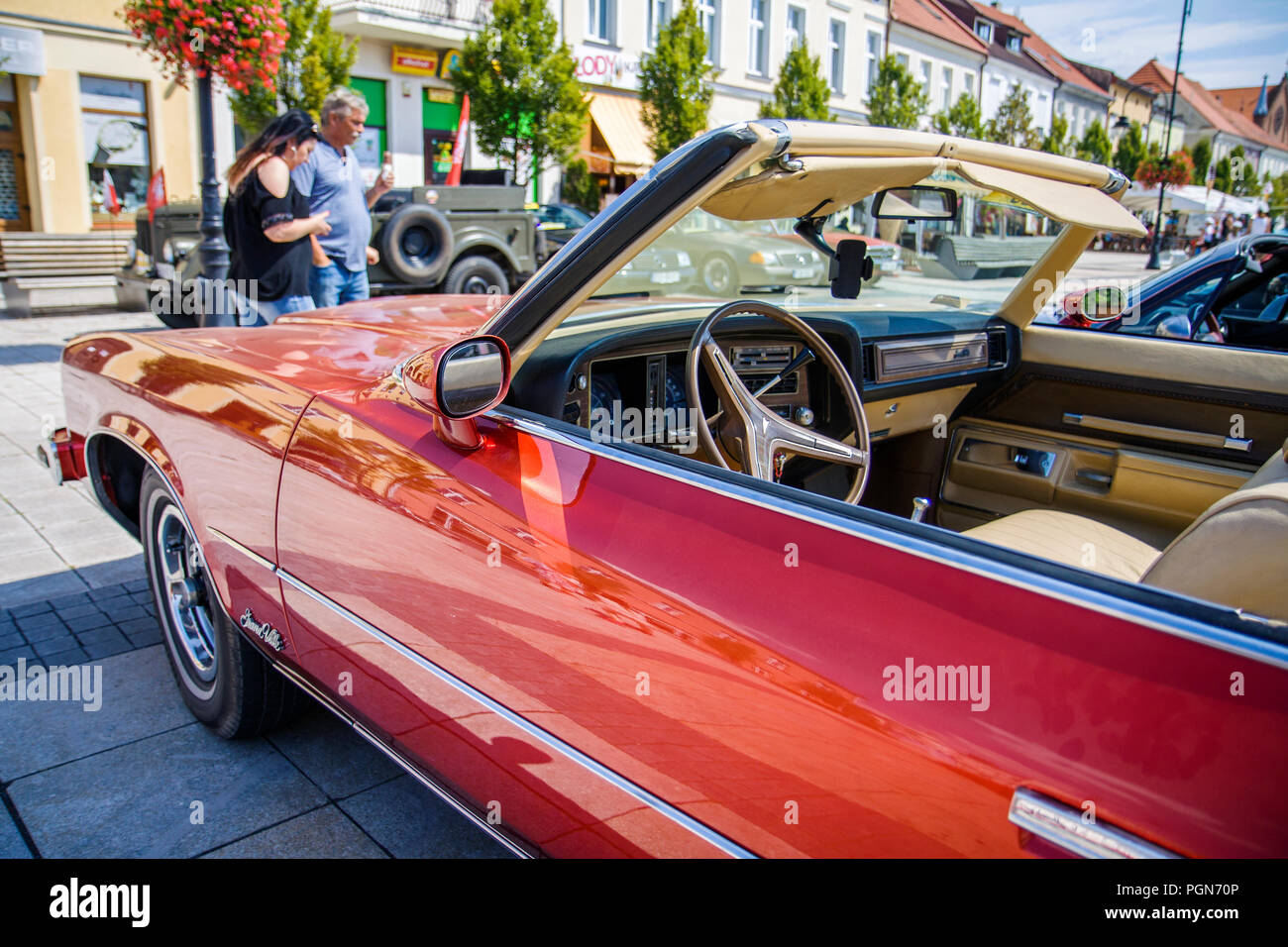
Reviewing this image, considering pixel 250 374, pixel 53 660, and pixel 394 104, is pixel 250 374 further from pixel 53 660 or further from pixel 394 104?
pixel 394 104

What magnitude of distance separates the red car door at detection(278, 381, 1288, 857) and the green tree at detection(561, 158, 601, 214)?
21.3 m

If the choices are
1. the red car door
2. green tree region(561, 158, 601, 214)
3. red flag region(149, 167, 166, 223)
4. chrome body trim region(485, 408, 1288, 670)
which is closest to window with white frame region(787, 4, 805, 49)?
green tree region(561, 158, 601, 214)

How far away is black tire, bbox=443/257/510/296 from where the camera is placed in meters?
10.4

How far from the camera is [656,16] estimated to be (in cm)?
2386

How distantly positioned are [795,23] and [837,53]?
2521 mm

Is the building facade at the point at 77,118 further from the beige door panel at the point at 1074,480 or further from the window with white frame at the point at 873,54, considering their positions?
the window with white frame at the point at 873,54

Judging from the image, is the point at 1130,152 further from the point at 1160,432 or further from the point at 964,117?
the point at 1160,432

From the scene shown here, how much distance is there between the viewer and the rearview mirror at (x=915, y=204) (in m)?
2.35

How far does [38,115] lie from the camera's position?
14.6m

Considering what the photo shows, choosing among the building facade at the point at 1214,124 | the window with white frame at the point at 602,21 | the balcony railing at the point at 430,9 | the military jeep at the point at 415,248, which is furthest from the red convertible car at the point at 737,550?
the building facade at the point at 1214,124
